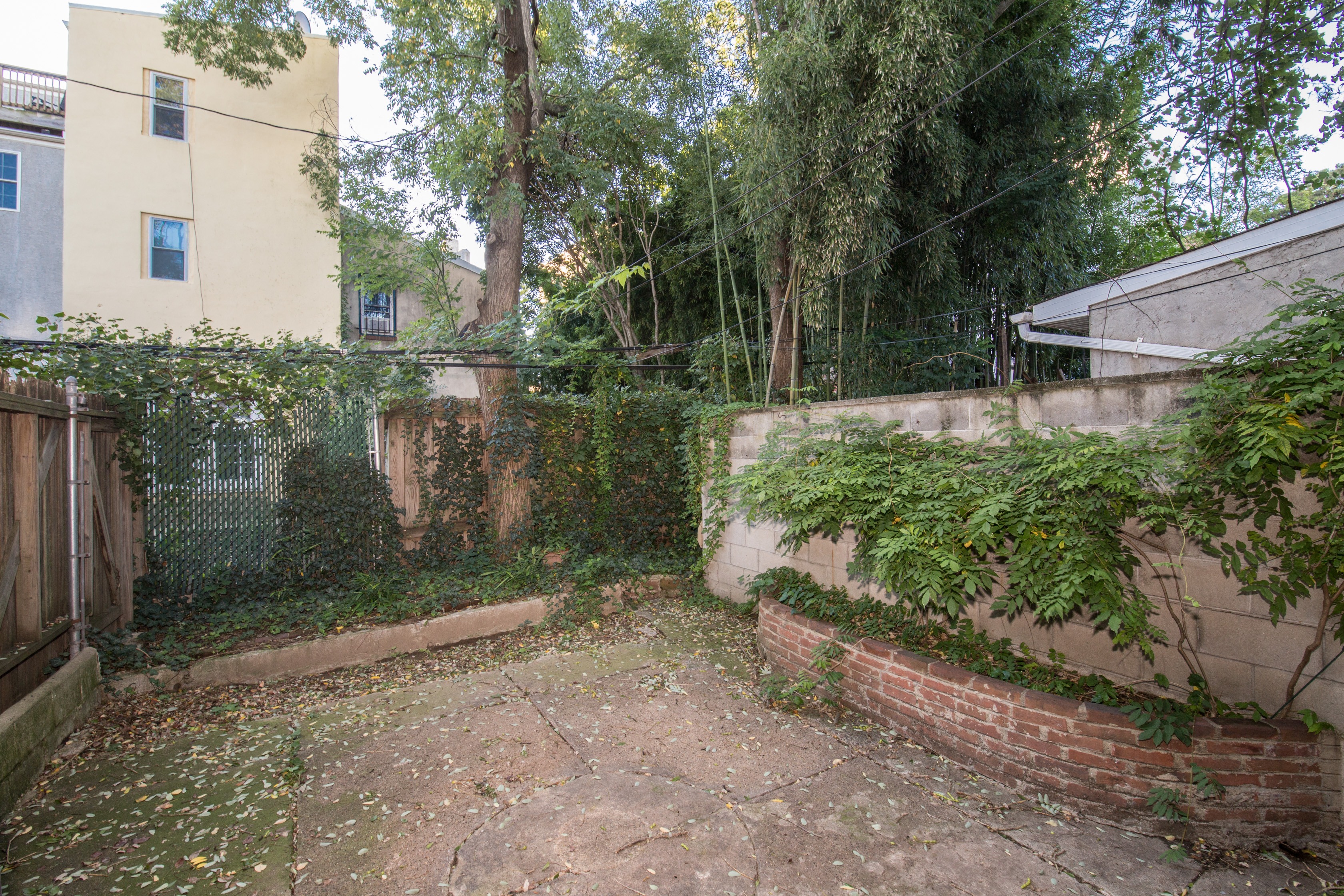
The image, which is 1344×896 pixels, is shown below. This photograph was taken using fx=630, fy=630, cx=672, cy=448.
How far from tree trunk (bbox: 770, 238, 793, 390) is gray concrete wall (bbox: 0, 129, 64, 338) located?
10586 millimetres

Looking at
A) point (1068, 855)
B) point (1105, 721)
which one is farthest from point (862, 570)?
point (1068, 855)

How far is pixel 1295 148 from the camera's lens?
Answer: 648 cm

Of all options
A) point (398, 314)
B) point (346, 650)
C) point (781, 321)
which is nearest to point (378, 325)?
point (398, 314)

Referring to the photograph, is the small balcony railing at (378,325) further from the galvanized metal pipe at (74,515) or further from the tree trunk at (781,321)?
the galvanized metal pipe at (74,515)

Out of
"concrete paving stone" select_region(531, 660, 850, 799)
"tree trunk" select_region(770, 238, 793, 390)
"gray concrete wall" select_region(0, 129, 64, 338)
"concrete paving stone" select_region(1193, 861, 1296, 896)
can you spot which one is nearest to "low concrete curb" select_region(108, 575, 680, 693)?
"concrete paving stone" select_region(531, 660, 850, 799)

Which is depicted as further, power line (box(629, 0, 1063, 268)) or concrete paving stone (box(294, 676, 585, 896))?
power line (box(629, 0, 1063, 268))

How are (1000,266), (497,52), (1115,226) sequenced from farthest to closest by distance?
(1115,226) < (1000,266) < (497,52)

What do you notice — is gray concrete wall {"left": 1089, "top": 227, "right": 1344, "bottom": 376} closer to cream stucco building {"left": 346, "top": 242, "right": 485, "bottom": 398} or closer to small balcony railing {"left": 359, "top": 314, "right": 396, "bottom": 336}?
cream stucco building {"left": 346, "top": 242, "right": 485, "bottom": 398}

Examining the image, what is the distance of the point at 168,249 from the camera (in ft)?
29.8

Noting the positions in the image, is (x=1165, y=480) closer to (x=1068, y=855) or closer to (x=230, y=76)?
(x=1068, y=855)

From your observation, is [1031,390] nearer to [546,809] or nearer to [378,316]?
[546,809]

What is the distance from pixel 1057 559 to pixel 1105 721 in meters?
0.66

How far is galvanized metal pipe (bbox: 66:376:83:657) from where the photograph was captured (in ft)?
11.6

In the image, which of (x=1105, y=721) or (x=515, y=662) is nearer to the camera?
(x=1105, y=721)
